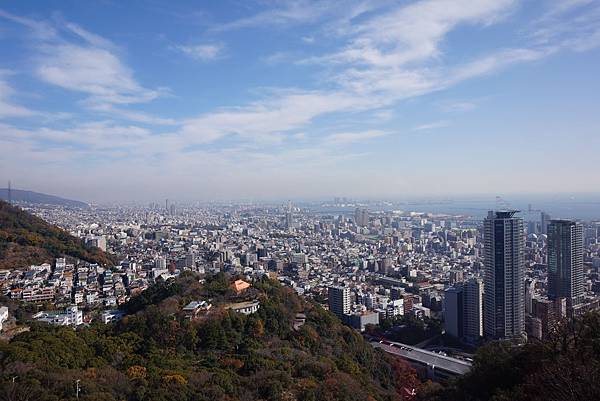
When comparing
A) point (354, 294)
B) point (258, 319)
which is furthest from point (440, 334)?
point (258, 319)

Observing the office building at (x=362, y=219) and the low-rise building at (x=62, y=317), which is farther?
the office building at (x=362, y=219)

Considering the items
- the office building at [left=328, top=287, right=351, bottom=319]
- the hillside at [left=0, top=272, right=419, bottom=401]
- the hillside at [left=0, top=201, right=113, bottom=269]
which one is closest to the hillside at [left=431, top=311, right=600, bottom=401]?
the hillside at [left=0, top=272, right=419, bottom=401]

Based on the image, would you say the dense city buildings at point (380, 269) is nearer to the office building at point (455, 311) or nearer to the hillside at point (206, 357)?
the office building at point (455, 311)

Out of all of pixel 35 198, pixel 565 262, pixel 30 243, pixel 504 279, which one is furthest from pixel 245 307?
pixel 35 198

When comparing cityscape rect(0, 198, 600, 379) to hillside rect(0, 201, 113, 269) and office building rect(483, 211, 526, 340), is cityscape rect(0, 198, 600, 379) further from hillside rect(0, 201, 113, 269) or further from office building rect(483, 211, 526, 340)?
hillside rect(0, 201, 113, 269)

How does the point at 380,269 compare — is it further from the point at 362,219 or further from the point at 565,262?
the point at 362,219

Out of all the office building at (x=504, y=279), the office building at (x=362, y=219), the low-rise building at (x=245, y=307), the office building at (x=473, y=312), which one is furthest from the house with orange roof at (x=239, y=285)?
the office building at (x=362, y=219)
